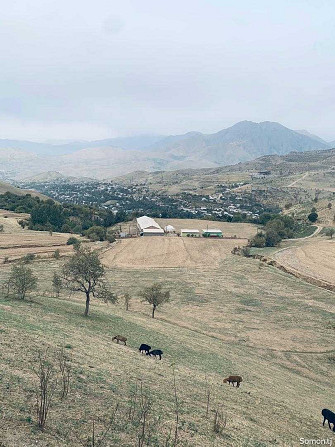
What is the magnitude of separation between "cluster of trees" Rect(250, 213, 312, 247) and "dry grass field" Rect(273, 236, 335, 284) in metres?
7.40

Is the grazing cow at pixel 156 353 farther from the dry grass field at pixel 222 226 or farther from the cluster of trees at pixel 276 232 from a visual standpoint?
the dry grass field at pixel 222 226

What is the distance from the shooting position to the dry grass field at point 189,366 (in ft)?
47.2

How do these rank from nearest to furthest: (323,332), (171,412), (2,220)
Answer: (171,412)
(323,332)
(2,220)

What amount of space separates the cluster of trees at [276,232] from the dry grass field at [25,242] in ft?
202

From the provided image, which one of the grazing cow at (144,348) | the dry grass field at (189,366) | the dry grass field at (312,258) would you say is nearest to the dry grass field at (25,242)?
the dry grass field at (189,366)

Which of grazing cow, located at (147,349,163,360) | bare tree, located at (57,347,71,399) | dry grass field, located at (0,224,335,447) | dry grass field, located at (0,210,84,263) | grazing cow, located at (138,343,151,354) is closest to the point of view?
dry grass field, located at (0,224,335,447)

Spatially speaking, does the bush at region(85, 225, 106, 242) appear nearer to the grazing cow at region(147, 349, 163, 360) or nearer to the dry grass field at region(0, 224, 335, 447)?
the dry grass field at region(0, 224, 335, 447)

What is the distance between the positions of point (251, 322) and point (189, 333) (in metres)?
14.4

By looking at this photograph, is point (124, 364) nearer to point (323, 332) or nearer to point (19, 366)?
point (19, 366)

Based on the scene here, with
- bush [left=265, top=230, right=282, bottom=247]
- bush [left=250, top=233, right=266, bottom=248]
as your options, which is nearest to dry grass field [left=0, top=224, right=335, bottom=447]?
bush [left=250, top=233, right=266, bottom=248]

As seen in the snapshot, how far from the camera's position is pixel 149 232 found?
134125 mm

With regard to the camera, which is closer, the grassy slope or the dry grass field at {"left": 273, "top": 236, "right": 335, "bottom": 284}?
the grassy slope

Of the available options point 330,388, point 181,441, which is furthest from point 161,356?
point 330,388

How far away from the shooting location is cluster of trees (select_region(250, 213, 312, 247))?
4592 inches
